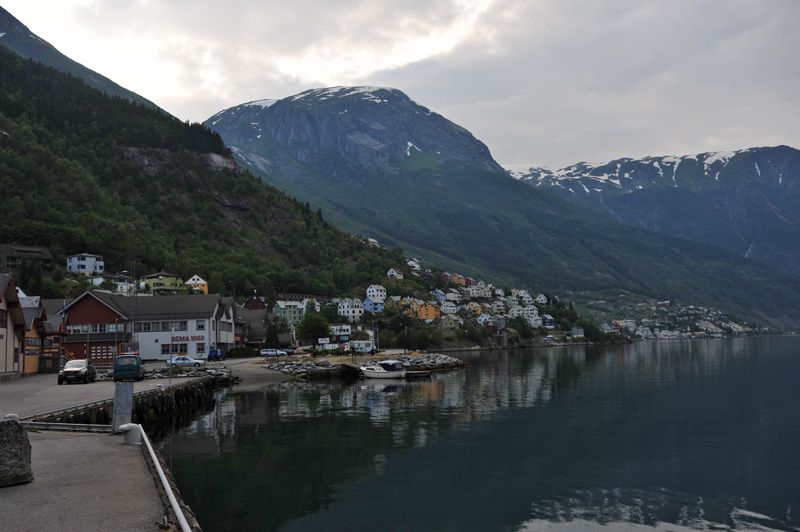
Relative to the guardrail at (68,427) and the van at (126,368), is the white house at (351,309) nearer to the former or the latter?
the van at (126,368)

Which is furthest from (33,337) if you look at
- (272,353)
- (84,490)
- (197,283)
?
(197,283)

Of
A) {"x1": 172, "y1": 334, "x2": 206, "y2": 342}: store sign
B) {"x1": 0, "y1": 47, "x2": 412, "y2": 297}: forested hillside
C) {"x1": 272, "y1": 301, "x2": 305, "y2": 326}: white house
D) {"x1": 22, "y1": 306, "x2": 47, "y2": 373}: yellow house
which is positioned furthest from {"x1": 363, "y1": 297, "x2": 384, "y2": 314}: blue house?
{"x1": 22, "y1": 306, "x2": 47, "y2": 373}: yellow house

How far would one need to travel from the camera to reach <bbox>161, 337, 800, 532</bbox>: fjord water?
68.9 feet

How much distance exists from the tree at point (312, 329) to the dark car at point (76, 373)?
75357 mm

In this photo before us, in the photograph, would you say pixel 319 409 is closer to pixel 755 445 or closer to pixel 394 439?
pixel 394 439

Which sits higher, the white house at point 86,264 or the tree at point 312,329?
the white house at point 86,264

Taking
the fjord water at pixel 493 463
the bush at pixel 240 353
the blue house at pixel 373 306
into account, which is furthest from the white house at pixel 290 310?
the fjord water at pixel 493 463

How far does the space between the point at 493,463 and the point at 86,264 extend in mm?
144616

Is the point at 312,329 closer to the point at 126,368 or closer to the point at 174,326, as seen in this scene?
the point at 174,326

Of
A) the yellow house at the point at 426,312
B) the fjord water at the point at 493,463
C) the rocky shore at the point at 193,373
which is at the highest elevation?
the yellow house at the point at 426,312

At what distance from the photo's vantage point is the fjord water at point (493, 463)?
21000 millimetres

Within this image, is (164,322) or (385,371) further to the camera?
(164,322)

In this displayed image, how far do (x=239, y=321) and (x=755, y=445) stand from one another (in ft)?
290

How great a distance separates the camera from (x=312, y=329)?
12425 cm
